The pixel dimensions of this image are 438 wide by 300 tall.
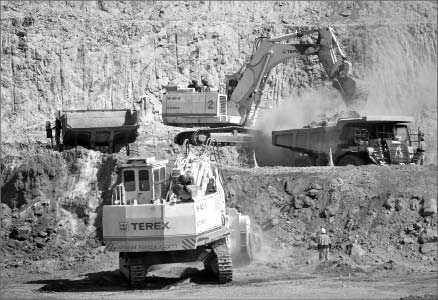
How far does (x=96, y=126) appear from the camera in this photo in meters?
33.1

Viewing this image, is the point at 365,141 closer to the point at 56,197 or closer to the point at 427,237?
the point at 427,237

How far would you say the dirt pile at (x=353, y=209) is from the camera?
26.5 metres

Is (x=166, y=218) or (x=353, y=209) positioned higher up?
(x=166, y=218)

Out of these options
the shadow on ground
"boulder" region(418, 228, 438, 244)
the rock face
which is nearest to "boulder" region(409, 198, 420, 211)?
"boulder" region(418, 228, 438, 244)

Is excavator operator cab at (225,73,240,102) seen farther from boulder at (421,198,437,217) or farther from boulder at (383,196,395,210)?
boulder at (421,198,437,217)

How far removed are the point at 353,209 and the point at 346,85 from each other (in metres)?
7.53

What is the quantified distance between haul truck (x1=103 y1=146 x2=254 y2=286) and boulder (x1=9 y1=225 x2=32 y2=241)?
5558mm

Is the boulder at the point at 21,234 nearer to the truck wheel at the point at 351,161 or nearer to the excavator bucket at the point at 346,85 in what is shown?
the truck wheel at the point at 351,161

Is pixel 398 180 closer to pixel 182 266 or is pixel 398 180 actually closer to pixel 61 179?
pixel 182 266

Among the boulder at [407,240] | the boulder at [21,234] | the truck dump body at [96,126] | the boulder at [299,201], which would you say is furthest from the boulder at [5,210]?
the boulder at [407,240]

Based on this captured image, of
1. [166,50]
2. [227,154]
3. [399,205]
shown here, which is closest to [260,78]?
[227,154]

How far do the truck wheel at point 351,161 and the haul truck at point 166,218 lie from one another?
1006 cm

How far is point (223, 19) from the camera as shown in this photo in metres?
49.0

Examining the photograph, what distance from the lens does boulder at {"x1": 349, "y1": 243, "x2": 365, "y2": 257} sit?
1029 inches
